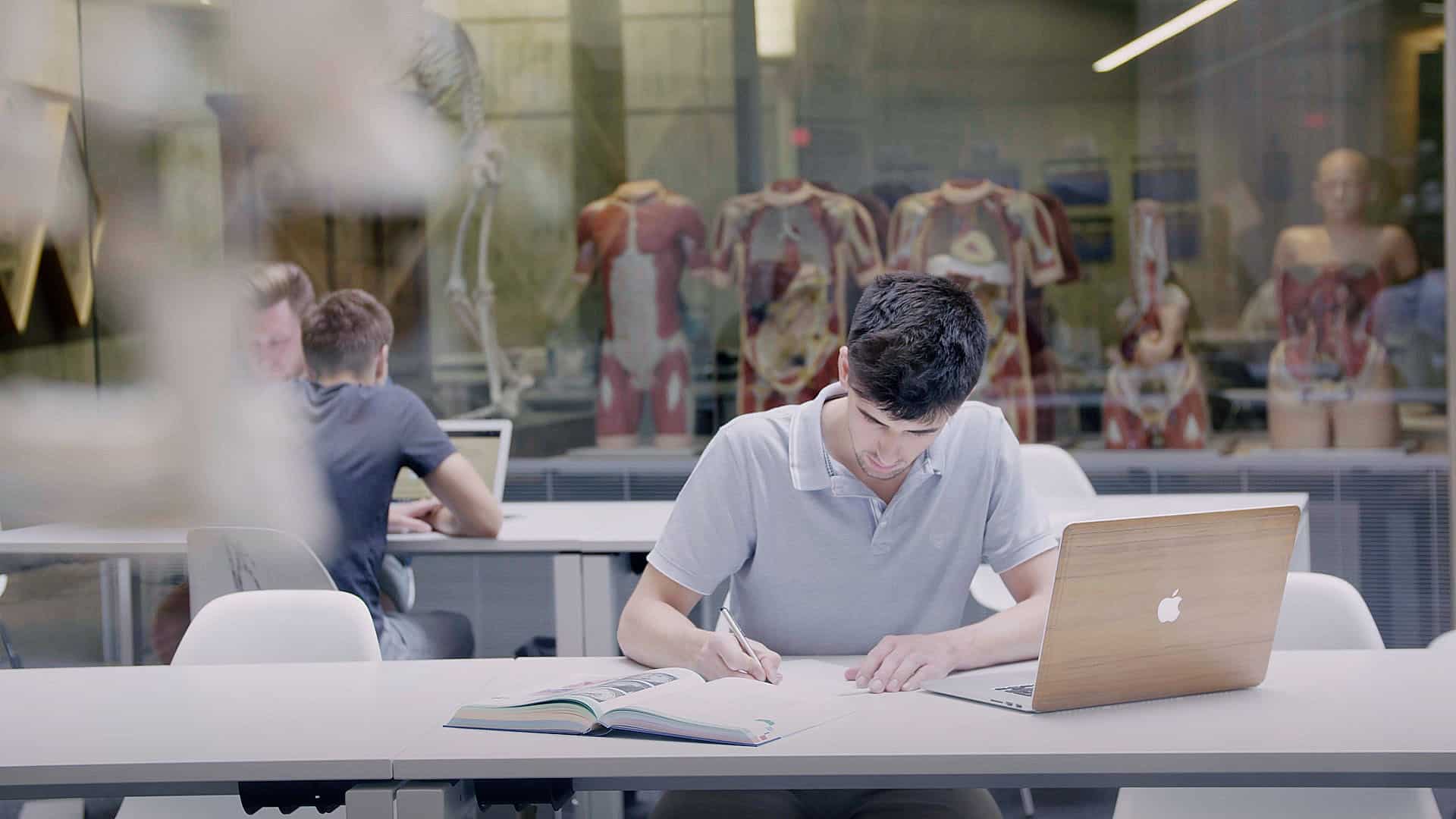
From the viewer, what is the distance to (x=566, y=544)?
3.11m

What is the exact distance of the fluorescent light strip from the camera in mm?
4531

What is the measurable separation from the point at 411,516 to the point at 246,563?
1.58 ft

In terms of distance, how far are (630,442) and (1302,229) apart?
231 centimetres

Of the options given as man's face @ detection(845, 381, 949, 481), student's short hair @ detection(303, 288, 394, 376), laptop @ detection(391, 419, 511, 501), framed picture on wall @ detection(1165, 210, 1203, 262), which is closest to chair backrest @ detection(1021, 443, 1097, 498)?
framed picture on wall @ detection(1165, 210, 1203, 262)

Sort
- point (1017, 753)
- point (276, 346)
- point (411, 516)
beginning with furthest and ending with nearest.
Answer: point (276, 346), point (411, 516), point (1017, 753)

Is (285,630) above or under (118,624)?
above

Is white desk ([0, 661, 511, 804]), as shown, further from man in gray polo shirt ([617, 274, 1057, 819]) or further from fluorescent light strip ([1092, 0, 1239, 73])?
fluorescent light strip ([1092, 0, 1239, 73])

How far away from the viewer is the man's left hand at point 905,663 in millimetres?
1643

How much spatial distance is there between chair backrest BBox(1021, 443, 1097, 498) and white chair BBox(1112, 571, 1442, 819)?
1570 mm

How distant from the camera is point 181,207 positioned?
4.23m

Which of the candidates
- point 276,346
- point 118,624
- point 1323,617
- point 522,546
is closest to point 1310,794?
point 1323,617

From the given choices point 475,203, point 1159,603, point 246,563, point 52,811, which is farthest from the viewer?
point 475,203

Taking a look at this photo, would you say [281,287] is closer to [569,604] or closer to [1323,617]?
[569,604]

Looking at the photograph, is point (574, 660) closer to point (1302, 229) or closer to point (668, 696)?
point (668, 696)
